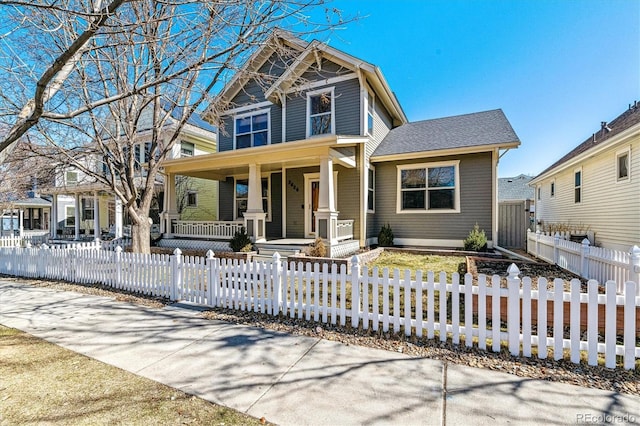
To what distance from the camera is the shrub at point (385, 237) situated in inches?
451

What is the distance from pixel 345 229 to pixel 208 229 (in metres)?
5.44

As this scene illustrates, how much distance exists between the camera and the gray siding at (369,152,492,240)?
1044 cm

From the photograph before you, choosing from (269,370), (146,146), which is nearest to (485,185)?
(269,370)

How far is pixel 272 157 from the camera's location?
10.0 meters

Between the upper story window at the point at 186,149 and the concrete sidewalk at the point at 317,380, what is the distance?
13.3 m

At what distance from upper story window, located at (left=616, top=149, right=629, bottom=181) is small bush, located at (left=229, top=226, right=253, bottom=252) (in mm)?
11794

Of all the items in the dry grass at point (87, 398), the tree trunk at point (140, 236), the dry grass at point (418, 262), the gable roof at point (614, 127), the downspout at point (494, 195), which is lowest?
the dry grass at point (87, 398)

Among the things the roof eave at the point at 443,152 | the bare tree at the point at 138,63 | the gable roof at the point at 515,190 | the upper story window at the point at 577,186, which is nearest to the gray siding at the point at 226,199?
the bare tree at the point at 138,63

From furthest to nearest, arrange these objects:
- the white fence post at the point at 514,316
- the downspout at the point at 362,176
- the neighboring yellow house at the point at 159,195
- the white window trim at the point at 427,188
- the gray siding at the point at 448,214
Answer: the neighboring yellow house at the point at 159,195
the downspout at the point at 362,176
the white window trim at the point at 427,188
the gray siding at the point at 448,214
the white fence post at the point at 514,316

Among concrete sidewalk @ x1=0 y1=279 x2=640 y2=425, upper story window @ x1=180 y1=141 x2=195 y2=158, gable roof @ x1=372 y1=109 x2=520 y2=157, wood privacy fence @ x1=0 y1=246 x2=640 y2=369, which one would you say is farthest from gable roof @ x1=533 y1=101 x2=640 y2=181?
upper story window @ x1=180 y1=141 x2=195 y2=158

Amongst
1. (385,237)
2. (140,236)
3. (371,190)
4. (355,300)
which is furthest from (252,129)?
(355,300)

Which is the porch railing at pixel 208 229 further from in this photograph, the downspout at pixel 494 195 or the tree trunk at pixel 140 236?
the downspout at pixel 494 195

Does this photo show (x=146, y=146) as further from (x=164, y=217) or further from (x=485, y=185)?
(x=485, y=185)

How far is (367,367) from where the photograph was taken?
3.11m
